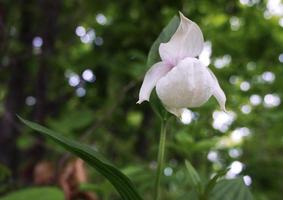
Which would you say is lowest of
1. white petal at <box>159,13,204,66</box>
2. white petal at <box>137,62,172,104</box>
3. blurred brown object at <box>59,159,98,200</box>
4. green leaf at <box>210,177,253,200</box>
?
blurred brown object at <box>59,159,98,200</box>

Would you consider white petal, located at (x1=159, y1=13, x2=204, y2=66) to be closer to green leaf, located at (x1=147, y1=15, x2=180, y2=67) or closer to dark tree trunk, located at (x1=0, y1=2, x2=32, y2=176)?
green leaf, located at (x1=147, y1=15, x2=180, y2=67)

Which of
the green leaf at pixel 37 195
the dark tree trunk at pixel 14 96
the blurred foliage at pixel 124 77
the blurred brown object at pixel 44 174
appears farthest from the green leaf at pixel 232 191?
the dark tree trunk at pixel 14 96

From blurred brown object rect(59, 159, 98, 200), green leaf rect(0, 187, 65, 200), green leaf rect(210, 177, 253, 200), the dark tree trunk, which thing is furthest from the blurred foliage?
green leaf rect(210, 177, 253, 200)

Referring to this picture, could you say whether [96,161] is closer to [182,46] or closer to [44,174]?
[182,46]

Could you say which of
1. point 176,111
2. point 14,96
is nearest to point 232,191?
point 176,111

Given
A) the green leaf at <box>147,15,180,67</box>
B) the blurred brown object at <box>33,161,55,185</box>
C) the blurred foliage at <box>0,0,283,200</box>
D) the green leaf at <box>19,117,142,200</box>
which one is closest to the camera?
the green leaf at <box>19,117,142,200</box>

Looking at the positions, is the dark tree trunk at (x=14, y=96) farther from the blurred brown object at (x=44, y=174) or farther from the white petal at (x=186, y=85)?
the white petal at (x=186, y=85)
